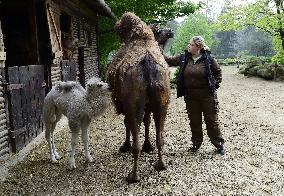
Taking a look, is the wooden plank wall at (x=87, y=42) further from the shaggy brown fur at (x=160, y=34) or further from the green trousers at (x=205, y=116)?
the green trousers at (x=205, y=116)

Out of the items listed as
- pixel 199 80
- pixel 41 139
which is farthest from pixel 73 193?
pixel 41 139

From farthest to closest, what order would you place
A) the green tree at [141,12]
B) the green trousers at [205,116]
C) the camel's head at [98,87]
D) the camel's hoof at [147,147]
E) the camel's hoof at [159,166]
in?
the green tree at [141,12] → the camel's hoof at [147,147] → the green trousers at [205,116] → the camel's hoof at [159,166] → the camel's head at [98,87]

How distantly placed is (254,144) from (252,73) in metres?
17.7

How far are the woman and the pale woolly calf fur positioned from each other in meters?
1.43

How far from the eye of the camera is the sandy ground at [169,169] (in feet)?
15.6

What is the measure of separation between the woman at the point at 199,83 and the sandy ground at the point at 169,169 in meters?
0.44

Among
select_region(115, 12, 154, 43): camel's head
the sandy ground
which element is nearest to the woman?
the sandy ground

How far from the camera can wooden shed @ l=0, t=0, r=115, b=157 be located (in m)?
6.39

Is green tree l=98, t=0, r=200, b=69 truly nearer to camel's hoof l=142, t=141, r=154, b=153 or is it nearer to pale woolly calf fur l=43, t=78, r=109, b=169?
camel's hoof l=142, t=141, r=154, b=153

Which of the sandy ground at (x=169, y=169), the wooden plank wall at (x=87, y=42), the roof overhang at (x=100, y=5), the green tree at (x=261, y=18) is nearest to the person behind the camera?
the sandy ground at (x=169, y=169)

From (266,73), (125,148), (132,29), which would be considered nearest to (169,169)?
(125,148)

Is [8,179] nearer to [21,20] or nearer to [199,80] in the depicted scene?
[199,80]

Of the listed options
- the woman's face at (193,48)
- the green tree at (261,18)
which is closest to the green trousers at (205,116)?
the woman's face at (193,48)

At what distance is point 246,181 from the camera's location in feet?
16.1
